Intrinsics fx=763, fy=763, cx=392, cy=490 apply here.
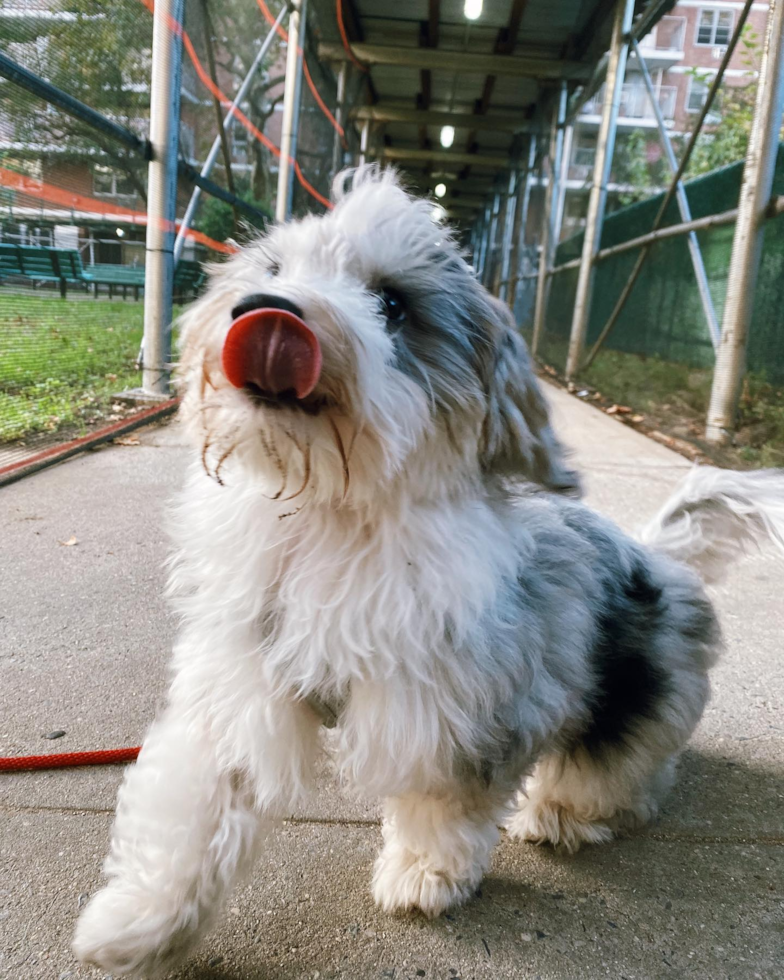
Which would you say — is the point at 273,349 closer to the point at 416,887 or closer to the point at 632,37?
the point at 416,887

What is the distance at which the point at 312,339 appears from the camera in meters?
1.33

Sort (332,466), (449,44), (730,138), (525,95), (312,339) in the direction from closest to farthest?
(312,339), (332,466), (730,138), (449,44), (525,95)

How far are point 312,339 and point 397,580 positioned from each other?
1.70ft

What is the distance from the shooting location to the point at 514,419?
171 centimetres

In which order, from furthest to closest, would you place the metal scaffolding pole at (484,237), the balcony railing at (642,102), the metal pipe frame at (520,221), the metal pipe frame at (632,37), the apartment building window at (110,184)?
the metal scaffolding pole at (484,237)
the metal pipe frame at (520,221)
the balcony railing at (642,102)
the metal pipe frame at (632,37)
the apartment building window at (110,184)

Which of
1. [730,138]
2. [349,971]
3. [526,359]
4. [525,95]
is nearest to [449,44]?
[525,95]

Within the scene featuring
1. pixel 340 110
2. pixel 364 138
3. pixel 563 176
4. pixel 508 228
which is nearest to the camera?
pixel 340 110

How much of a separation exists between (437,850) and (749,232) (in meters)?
5.67

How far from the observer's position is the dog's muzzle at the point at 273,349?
133 centimetres

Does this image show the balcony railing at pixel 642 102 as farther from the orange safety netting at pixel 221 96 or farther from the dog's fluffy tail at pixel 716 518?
the dog's fluffy tail at pixel 716 518

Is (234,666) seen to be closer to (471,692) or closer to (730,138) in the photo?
(471,692)

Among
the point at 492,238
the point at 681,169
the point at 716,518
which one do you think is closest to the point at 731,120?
the point at 681,169

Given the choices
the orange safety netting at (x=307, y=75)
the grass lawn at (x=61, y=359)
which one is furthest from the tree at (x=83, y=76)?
the orange safety netting at (x=307, y=75)

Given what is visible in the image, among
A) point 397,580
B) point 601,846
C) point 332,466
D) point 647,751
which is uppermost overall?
point 332,466
